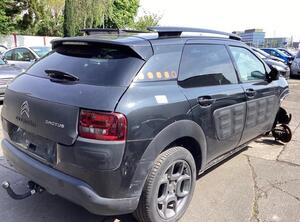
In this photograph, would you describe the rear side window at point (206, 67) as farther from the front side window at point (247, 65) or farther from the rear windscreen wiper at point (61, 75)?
the rear windscreen wiper at point (61, 75)

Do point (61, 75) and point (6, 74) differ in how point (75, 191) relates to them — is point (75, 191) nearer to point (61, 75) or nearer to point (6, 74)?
point (61, 75)

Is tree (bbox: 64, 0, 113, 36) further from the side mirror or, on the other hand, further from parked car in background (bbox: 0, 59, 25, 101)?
the side mirror

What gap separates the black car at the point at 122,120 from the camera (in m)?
2.45

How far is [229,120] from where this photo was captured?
12.1 ft

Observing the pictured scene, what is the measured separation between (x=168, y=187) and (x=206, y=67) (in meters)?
1.30

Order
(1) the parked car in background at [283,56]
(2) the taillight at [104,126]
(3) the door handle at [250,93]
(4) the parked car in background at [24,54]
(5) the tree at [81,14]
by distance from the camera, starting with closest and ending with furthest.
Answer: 1. (2) the taillight at [104,126]
2. (3) the door handle at [250,93]
3. (4) the parked car in background at [24,54]
4. (1) the parked car in background at [283,56]
5. (5) the tree at [81,14]

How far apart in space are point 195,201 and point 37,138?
180 centimetres

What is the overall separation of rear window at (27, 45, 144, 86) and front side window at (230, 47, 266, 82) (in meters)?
1.74

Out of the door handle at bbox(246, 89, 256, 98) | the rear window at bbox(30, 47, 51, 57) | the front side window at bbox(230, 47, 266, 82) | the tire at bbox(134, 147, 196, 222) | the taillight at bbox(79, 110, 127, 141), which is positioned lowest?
the tire at bbox(134, 147, 196, 222)

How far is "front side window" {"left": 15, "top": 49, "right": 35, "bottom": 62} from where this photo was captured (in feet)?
35.6

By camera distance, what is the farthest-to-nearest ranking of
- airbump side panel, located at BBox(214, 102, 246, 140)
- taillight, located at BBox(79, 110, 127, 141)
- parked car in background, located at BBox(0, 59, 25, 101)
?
parked car in background, located at BBox(0, 59, 25, 101)
airbump side panel, located at BBox(214, 102, 246, 140)
taillight, located at BBox(79, 110, 127, 141)

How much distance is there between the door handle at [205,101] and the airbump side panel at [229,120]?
14 cm

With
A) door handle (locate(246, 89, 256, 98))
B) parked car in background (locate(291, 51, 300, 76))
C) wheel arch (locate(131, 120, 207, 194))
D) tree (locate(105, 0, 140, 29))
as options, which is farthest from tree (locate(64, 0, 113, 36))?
wheel arch (locate(131, 120, 207, 194))

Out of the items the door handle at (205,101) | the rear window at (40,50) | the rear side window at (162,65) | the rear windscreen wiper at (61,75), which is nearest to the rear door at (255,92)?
the door handle at (205,101)
